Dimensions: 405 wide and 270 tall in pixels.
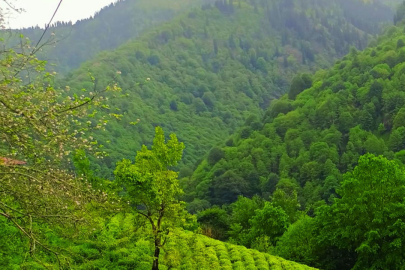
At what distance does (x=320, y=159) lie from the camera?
10606 centimetres

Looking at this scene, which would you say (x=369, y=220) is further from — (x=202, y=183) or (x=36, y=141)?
(x=202, y=183)

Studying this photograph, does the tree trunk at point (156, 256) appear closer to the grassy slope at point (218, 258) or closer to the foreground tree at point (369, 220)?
the grassy slope at point (218, 258)

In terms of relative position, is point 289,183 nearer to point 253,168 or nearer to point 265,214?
point 253,168

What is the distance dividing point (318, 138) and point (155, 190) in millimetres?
101963

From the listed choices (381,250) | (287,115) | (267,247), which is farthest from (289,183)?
(381,250)

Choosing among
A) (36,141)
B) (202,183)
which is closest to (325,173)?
(202,183)

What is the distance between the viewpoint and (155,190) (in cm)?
2189

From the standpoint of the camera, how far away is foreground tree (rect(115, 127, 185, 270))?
72.6ft

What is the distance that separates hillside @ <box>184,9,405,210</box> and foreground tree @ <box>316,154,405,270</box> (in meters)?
48.8

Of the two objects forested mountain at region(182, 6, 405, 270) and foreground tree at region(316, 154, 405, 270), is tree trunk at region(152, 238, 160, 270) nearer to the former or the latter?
foreground tree at region(316, 154, 405, 270)

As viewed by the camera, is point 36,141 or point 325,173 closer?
point 36,141

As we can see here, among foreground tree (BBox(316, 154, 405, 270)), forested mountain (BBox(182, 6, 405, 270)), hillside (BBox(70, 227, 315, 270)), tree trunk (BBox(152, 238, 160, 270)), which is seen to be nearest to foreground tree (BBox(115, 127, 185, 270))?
tree trunk (BBox(152, 238, 160, 270))

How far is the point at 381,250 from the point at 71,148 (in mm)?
35401

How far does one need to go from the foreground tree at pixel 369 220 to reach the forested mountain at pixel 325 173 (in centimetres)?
10
